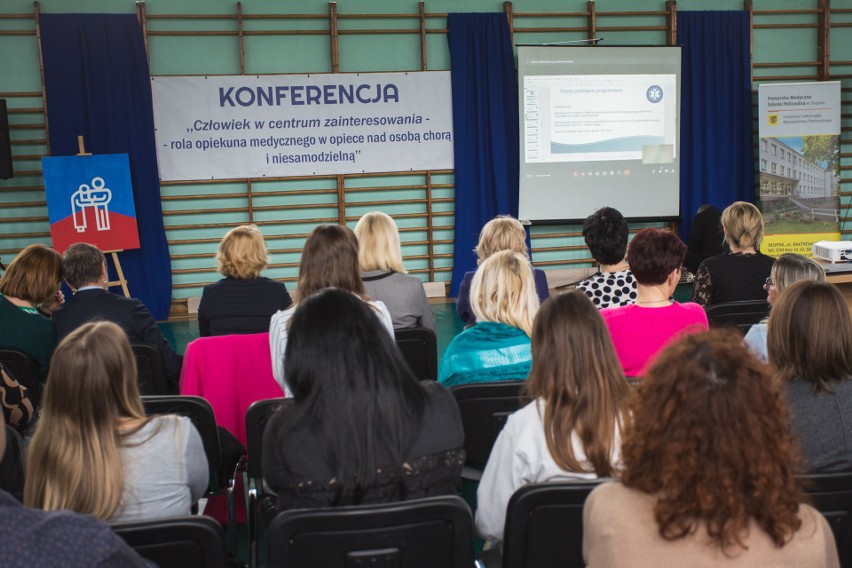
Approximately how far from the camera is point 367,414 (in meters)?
1.76

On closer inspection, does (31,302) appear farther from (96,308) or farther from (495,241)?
(495,241)

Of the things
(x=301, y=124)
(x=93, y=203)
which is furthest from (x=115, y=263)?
(x=301, y=124)

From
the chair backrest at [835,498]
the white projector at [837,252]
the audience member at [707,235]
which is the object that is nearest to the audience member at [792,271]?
the chair backrest at [835,498]

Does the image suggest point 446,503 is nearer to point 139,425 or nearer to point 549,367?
point 549,367

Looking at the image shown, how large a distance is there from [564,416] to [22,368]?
2.51 m

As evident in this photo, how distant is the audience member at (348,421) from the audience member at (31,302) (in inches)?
84.1

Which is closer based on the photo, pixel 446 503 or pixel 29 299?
pixel 446 503

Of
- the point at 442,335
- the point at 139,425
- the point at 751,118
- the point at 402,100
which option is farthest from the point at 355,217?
the point at 139,425

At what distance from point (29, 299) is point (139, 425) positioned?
7.14ft

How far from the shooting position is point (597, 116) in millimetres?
8672

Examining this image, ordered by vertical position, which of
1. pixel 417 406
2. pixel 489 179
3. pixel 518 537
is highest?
pixel 489 179

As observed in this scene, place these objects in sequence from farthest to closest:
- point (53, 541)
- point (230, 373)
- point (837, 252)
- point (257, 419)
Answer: point (837, 252)
point (230, 373)
point (257, 419)
point (53, 541)

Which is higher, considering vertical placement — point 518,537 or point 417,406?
point 417,406

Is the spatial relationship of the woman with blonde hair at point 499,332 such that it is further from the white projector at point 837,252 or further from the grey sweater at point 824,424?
the white projector at point 837,252
